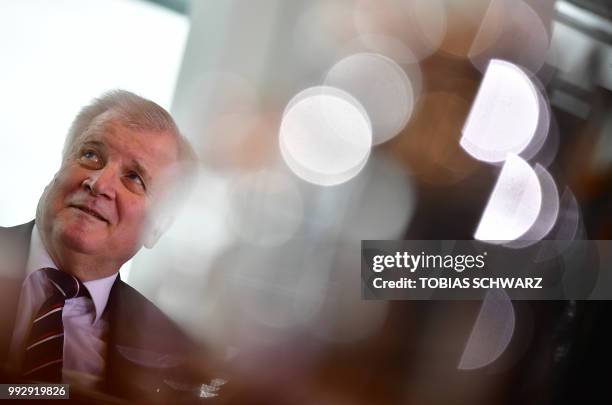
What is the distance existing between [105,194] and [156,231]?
12 cm

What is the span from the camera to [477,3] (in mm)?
1212

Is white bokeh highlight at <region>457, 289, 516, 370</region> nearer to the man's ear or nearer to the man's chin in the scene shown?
the man's ear

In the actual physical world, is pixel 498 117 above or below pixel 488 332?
above

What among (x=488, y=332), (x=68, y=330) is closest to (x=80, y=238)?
(x=68, y=330)

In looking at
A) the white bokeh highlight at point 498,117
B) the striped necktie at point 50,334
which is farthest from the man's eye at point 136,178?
the white bokeh highlight at point 498,117

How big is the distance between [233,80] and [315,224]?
0.34 meters

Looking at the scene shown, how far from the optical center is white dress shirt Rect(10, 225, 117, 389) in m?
1.08

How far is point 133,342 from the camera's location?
1.11 metres

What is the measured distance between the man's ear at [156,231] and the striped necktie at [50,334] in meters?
0.16

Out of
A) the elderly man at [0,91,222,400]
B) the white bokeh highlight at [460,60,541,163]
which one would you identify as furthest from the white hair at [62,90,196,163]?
the white bokeh highlight at [460,60,541,163]

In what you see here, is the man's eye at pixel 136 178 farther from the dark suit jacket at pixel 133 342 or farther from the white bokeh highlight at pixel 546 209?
the white bokeh highlight at pixel 546 209

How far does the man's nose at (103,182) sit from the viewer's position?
108 centimetres

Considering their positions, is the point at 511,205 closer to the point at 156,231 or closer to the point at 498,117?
the point at 498,117

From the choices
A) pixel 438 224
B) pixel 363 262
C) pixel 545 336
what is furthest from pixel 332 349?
pixel 545 336
